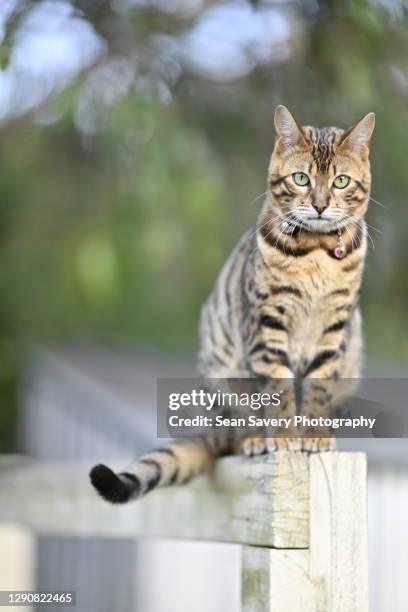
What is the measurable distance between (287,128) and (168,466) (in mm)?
1071

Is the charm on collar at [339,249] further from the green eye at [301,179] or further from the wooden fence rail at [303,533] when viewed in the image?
the wooden fence rail at [303,533]

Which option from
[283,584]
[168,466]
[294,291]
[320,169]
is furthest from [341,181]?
[168,466]

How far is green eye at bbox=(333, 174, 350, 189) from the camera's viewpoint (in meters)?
1.90

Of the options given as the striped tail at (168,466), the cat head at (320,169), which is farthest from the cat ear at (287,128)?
the striped tail at (168,466)

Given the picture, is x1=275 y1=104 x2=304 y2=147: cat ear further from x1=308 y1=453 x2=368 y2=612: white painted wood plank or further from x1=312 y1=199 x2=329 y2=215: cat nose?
x1=308 y1=453 x2=368 y2=612: white painted wood plank

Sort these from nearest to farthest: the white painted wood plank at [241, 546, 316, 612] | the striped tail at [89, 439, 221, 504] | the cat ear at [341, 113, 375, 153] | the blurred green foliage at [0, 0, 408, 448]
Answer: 1. the cat ear at [341, 113, 375, 153]
2. the white painted wood plank at [241, 546, 316, 612]
3. the striped tail at [89, 439, 221, 504]
4. the blurred green foliage at [0, 0, 408, 448]

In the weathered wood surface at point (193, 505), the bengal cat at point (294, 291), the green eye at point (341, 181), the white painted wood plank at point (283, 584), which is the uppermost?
the green eye at point (341, 181)

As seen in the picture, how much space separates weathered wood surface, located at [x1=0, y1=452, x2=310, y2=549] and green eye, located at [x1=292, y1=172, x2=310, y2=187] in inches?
22.4

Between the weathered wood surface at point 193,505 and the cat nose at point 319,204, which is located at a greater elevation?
the cat nose at point 319,204

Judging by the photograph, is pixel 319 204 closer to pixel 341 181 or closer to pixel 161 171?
pixel 341 181

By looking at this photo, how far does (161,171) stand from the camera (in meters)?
8.66

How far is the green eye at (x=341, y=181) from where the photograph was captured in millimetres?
1897

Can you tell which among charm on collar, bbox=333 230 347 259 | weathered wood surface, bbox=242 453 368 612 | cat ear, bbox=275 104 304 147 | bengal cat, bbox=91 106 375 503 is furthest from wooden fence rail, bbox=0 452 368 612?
cat ear, bbox=275 104 304 147

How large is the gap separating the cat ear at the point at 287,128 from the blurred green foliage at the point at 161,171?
0.33 meters
